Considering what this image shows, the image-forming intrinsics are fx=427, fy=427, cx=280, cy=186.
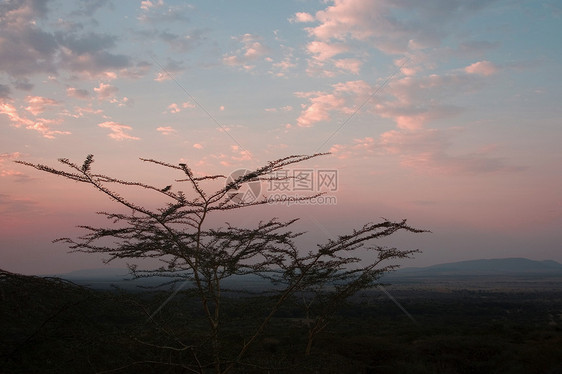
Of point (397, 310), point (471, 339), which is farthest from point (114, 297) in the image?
point (397, 310)

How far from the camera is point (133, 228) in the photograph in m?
6.08

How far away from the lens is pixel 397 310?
43.7 metres

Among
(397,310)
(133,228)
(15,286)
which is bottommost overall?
(397,310)

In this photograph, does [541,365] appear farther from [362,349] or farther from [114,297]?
[114,297]

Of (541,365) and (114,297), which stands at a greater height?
(114,297)

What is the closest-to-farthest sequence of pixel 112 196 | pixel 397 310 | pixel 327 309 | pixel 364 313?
pixel 112 196
pixel 327 309
pixel 364 313
pixel 397 310

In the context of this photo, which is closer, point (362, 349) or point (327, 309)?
point (327, 309)

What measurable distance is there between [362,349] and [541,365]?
262 inches

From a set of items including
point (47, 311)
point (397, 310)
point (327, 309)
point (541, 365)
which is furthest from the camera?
point (397, 310)

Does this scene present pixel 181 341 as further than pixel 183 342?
No

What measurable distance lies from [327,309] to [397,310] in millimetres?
33464

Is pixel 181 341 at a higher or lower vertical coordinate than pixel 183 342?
higher

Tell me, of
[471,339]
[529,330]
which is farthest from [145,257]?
[529,330]

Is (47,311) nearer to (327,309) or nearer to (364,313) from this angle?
(327,309)
